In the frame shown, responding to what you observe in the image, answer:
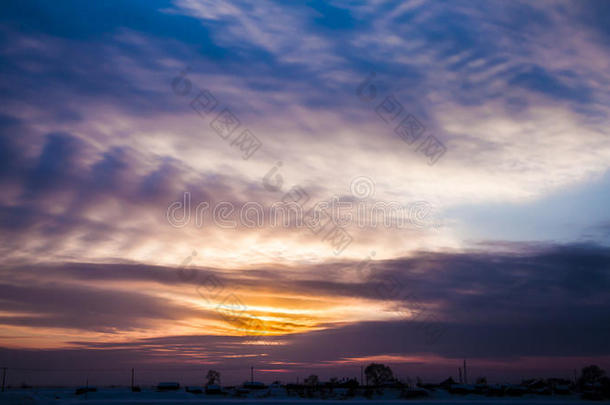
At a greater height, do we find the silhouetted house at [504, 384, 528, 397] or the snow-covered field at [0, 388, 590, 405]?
the snow-covered field at [0, 388, 590, 405]

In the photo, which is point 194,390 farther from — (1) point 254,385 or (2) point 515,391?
(2) point 515,391

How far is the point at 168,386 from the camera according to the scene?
6956 centimetres

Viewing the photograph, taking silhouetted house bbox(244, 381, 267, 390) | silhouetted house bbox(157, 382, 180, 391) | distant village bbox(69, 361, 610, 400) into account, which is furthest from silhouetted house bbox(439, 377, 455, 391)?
silhouetted house bbox(157, 382, 180, 391)

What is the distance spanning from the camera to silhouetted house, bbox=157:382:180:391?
68.2 m

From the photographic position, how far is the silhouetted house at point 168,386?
68.2 m

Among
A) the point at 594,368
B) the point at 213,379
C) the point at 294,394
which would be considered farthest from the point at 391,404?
the point at 594,368

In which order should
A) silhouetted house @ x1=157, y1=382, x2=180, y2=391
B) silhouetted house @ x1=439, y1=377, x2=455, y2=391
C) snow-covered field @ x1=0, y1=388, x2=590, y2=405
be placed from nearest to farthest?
snow-covered field @ x1=0, y1=388, x2=590, y2=405
silhouetted house @ x1=157, y1=382, x2=180, y2=391
silhouetted house @ x1=439, y1=377, x2=455, y2=391

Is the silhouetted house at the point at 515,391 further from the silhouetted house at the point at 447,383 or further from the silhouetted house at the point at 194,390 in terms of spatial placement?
the silhouetted house at the point at 194,390

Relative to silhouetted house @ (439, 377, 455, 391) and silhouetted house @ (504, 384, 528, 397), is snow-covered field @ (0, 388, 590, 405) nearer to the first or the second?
silhouetted house @ (504, 384, 528, 397)

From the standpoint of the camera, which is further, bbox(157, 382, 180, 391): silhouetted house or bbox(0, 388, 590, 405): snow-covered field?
bbox(157, 382, 180, 391): silhouetted house

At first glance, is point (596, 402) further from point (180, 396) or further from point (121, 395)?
point (121, 395)

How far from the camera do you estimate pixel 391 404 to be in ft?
168

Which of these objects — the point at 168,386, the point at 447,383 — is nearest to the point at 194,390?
the point at 168,386

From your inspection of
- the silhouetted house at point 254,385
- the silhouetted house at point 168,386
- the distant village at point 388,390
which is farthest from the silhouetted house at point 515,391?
the silhouetted house at point 168,386
